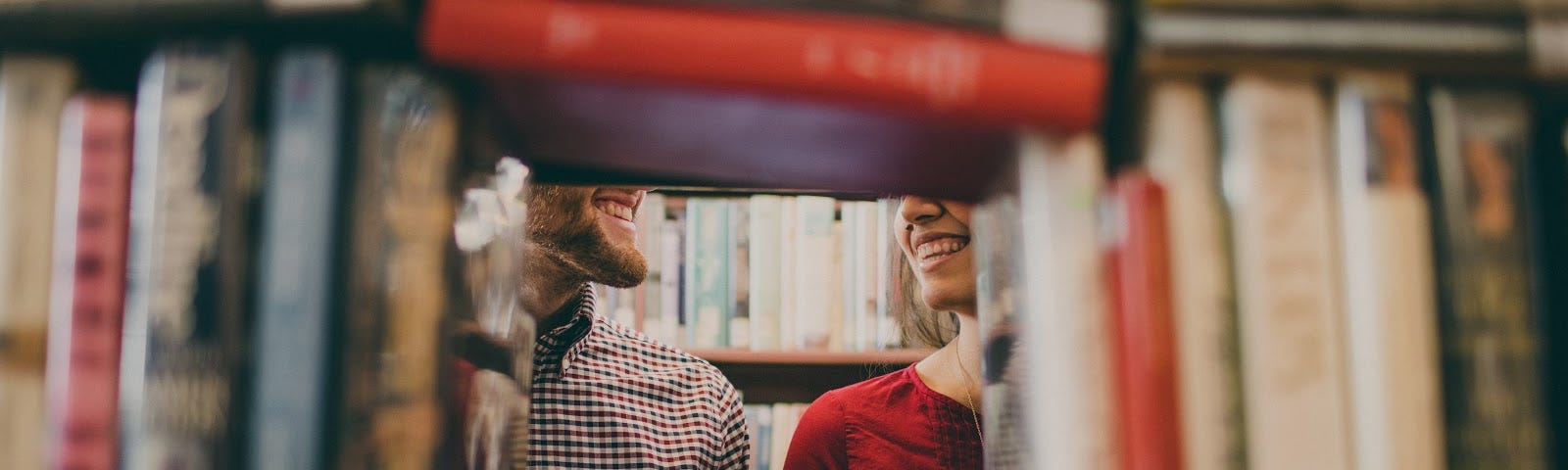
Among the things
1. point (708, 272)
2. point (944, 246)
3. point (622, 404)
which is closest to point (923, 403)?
point (944, 246)

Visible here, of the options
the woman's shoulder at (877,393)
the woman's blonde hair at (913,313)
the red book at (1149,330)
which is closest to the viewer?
the red book at (1149,330)

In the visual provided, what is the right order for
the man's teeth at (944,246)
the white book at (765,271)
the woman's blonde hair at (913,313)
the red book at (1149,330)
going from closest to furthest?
the red book at (1149,330)
the man's teeth at (944,246)
the woman's blonde hair at (913,313)
the white book at (765,271)

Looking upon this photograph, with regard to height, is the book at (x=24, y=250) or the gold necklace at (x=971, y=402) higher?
the book at (x=24, y=250)

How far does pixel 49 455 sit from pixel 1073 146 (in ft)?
1.11

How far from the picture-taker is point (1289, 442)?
0.30 m

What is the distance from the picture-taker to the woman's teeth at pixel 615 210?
136cm

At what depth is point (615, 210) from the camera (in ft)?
4.55

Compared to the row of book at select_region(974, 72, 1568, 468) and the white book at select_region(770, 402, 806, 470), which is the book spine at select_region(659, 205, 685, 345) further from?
the row of book at select_region(974, 72, 1568, 468)

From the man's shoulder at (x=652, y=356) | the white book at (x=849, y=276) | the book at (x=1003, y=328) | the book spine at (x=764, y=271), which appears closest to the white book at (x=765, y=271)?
the book spine at (x=764, y=271)

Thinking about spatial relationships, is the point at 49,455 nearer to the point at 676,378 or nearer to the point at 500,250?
the point at 500,250

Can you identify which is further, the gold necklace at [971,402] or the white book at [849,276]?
the white book at [849,276]

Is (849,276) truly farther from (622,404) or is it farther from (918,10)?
(918,10)

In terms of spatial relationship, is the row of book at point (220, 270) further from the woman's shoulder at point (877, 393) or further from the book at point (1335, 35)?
the woman's shoulder at point (877, 393)

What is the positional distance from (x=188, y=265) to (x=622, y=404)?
3.47 feet
